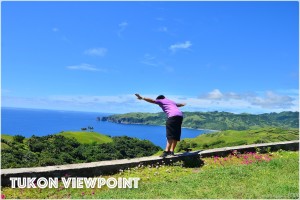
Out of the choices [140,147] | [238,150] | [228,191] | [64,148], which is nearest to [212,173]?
[228,191]

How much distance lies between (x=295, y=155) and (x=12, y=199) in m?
12.7

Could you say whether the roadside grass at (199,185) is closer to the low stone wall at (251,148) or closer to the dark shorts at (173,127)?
the dark shorts at (173,127)

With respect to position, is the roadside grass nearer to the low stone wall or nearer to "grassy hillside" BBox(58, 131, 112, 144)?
the low stone wall

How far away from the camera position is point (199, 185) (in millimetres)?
10648

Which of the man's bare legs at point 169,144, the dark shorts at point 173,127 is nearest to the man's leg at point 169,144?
the man's bare legs at point 169,144

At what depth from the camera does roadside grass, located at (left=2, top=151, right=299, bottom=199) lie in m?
9.69

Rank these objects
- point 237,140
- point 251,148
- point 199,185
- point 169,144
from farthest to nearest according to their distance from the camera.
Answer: point 237,140, point 251,148, point 169,144, point 199,185

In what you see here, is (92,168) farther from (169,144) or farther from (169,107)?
(169,107)

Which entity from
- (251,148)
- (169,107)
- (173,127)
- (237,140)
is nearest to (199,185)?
(173,127)

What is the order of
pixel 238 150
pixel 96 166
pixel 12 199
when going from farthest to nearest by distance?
pixel 238 150
pixel 96 166
pixel 12 199

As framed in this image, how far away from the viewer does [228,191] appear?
10.0m

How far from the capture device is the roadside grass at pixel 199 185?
9.69 meters

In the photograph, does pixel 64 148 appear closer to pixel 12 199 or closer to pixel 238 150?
pixel 238 150

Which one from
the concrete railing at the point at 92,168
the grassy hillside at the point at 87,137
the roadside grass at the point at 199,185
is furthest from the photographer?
the grassy hillside at the point at 87,137
